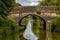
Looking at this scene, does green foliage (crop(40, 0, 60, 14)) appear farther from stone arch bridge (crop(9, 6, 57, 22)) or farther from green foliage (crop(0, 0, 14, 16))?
green foliage (crop(0, 0, 14, 16))

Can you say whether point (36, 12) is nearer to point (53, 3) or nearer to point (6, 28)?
point (53, 3)

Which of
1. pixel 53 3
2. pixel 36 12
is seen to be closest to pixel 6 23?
pixel 36 12

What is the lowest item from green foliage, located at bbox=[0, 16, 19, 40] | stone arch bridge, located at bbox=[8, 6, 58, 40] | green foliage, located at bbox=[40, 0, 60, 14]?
green foliage, located at bbox=[0, 16, 19, 40]

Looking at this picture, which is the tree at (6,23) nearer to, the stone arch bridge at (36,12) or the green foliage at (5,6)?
the green foliage at (5,6)

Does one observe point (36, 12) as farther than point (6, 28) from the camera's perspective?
Yes

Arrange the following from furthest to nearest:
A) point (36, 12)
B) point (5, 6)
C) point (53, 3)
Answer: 1. point (53, 3)
2. point (36, 12)
3. point (5, 6)

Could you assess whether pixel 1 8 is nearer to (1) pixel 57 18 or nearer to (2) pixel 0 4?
(2) pixel 0 4

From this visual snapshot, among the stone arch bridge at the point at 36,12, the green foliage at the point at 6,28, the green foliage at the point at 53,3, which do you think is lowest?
the green foliage at the point at 6,28

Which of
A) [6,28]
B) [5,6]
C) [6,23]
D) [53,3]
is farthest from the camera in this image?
[53,3]

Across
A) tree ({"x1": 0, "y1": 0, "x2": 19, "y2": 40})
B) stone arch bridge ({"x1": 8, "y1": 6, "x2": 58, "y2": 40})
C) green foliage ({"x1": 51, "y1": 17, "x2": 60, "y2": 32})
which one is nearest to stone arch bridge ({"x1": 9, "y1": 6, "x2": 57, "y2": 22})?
stone arch bridge ({"x1": 8, "y1": 6, "x2": 58, "y2": 40})

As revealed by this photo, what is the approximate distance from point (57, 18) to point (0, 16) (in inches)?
368

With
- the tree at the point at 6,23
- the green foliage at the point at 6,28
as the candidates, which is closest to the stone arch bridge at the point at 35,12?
the green foliage at the point at 6,28

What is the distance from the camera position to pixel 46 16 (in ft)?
160

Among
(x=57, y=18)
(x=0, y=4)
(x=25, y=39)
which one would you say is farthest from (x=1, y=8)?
(x=57, y=18)
